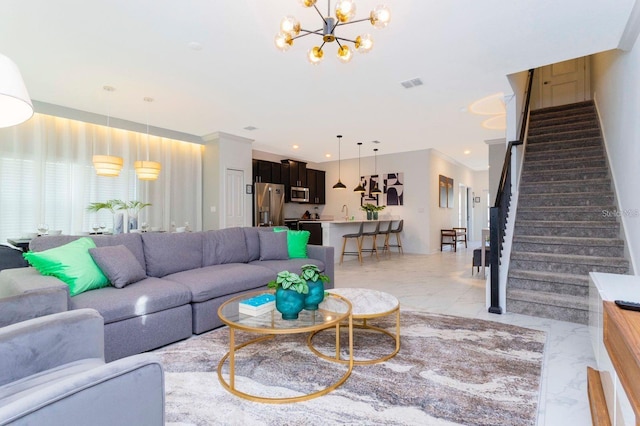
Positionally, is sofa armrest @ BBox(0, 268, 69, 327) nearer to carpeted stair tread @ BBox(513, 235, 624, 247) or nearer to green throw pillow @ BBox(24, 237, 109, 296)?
green throw pillow @ BBox(24, 237, 109, 296)

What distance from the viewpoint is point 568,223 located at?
12.7 ft

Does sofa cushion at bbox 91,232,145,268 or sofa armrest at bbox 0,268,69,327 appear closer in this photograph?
sofa armrest at bbox 0,268,69,327

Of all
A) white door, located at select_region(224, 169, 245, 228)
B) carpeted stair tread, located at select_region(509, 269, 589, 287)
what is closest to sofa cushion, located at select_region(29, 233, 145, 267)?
white door, located at select_region(224, 169, 245, 228)

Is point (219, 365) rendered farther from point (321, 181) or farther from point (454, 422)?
point (321, 181)

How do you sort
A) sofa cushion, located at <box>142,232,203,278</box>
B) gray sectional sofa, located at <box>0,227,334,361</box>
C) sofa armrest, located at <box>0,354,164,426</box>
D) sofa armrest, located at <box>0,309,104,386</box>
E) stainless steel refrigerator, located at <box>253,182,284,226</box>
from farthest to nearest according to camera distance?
stainless steel refrigerator, located at <box>253,182,284,226</box>, sofa cushion, located at <box>142,232,203,278</box>, gray sectional sofa, located at <box>0,227,334,361</box>, sofa armrest, located at <box>0,309,104,386</box>, sofa armrest, located at <box>0,354,164,426</box>

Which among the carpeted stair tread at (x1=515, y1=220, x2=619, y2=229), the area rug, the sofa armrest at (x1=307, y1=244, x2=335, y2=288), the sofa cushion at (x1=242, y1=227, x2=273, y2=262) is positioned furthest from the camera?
the sofa armrest at (x1=307, y1=244, x2=335, y2=288)

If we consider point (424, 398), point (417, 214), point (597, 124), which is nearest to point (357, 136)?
point (417, 214)

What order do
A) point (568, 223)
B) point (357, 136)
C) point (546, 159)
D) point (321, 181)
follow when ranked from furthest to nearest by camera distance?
point (321, 181)
point (357, 136)
point (546, 159)
point (568, 223)

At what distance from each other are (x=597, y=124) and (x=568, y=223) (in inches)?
95.8

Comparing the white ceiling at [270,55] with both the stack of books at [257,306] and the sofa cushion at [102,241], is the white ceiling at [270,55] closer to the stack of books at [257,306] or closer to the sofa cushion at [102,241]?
the sofa cushion at [102,241]

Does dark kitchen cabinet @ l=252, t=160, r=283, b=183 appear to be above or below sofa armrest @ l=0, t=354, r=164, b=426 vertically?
above

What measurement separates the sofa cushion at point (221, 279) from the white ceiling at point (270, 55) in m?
2.22

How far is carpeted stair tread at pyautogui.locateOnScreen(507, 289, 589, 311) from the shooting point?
307cm

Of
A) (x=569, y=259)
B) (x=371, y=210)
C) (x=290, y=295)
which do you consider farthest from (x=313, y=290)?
(x=371, y=210)
